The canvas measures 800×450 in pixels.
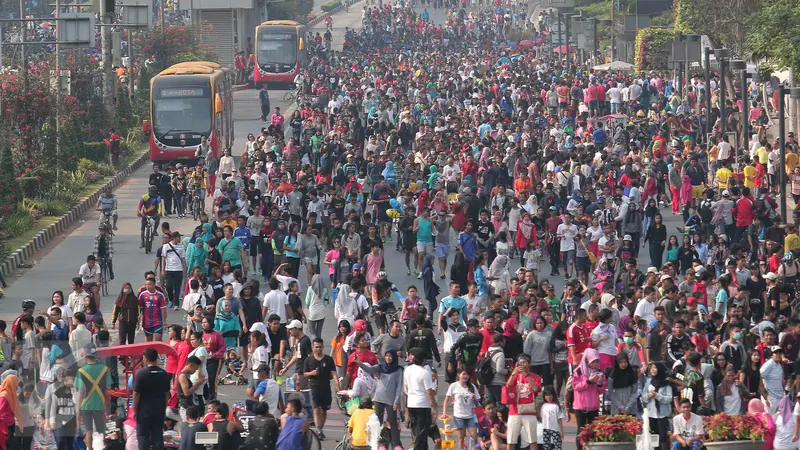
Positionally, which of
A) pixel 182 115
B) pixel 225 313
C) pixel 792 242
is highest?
pixel 182 115

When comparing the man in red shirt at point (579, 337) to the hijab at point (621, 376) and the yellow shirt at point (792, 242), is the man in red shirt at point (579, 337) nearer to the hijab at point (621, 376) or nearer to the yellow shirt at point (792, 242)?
the hijab at point (621, 376)

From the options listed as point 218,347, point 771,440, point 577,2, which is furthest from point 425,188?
point 577,2

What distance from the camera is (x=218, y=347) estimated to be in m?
19.8

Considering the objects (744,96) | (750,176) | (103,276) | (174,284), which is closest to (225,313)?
(174,284)

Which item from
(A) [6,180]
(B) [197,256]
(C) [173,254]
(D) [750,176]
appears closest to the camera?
(B) [197,256]

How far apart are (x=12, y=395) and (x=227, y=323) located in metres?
5.09

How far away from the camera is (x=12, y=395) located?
16672 millimetres

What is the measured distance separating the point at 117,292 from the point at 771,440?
13.4 m

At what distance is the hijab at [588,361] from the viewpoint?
1835 cm

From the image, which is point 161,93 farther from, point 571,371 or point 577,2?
point 577,2

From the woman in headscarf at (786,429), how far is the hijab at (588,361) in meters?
1.99

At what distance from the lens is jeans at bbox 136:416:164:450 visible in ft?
53.7

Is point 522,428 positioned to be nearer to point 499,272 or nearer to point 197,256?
point 499,272

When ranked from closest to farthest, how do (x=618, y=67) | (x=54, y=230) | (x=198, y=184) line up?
(x=54, y=230) < (x=198, y=184) < (x=618, y=67)
